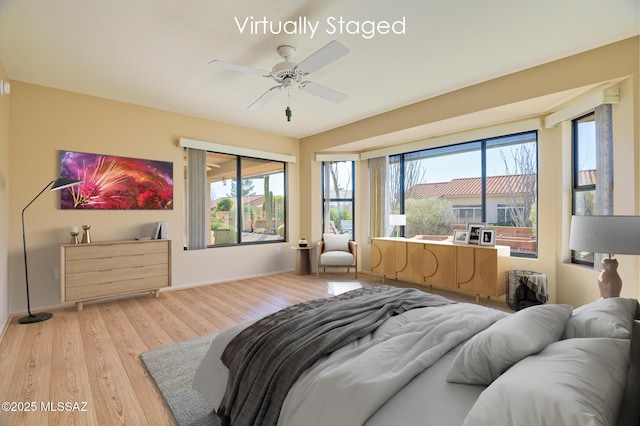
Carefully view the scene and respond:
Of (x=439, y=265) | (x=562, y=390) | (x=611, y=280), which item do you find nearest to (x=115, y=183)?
(x=439, y=265)

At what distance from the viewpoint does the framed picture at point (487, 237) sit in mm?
4070

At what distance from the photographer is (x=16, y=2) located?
2.22 metres

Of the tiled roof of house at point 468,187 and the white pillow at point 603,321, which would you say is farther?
the tiled roof of house at point 468,187

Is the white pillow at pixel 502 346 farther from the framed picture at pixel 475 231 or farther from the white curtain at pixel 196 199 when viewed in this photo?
the white curtain at pixel 196 199

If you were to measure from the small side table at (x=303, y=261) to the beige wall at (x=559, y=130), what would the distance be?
214cm

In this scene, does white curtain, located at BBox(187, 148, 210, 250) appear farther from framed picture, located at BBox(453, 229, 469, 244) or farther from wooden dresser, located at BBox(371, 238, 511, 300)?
framed picture, located at BBox(453, 229, 469, 244)

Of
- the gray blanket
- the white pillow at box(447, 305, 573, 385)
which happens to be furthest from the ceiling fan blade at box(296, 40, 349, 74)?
the white pillow at box(447, 305, 573, 385)

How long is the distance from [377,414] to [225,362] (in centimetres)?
94

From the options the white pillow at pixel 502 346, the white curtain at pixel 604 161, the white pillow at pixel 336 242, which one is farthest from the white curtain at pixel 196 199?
the white curtain at pixel 604 161

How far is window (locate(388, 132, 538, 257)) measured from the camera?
4.14 m

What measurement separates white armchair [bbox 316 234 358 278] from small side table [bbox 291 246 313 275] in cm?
25

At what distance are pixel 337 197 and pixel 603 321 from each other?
512 centimetres

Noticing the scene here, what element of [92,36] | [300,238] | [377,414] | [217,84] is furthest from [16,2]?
[300,238]

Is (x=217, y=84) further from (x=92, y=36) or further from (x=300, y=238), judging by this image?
(x=300, y=238)
